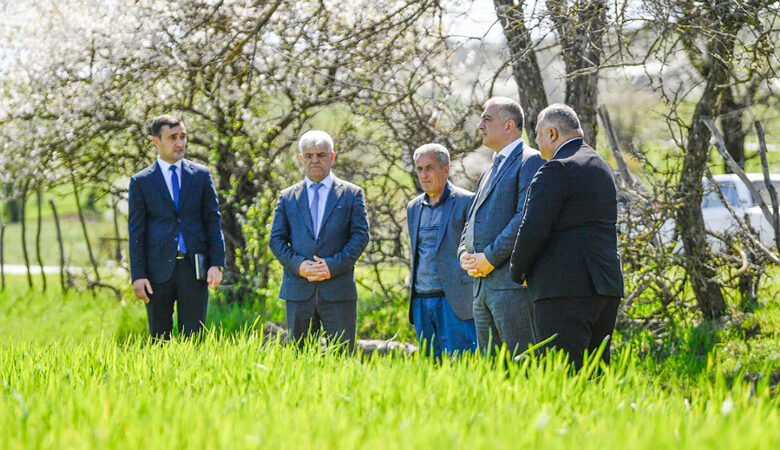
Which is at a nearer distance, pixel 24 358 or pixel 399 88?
pixel 24 358

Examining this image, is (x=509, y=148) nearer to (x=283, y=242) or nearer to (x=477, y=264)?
(x=477, y=264)

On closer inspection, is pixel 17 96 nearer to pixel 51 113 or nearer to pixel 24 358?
pixel 51 113

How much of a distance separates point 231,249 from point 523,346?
6279 mm

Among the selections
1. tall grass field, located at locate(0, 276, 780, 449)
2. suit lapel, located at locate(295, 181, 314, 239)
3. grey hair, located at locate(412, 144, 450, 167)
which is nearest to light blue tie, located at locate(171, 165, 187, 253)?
suit lapel, located at locate(295, 181, 314, 239)

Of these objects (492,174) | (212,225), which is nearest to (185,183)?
(212,225)

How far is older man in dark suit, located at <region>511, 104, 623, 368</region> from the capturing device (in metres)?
4.43

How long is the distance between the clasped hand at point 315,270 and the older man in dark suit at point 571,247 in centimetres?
175

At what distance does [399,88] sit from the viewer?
9.65 m

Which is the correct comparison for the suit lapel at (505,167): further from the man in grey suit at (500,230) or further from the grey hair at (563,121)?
the grey hair at (563,121)

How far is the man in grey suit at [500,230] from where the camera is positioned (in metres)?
5.14

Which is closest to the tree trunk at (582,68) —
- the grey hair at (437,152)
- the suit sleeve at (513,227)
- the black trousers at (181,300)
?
the grey hair at (437,152)

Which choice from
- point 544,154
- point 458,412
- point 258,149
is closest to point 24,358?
point 458,412

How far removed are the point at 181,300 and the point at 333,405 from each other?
306 cm

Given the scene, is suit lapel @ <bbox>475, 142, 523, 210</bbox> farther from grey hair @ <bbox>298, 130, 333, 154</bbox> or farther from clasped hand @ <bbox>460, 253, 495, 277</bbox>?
grey hair @ <bbox>298, 130, 333, 154</bbox>
